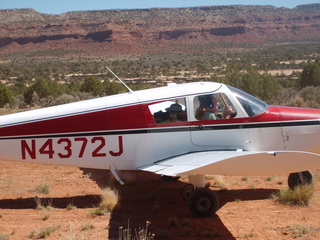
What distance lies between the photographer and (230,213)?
7.09 metres

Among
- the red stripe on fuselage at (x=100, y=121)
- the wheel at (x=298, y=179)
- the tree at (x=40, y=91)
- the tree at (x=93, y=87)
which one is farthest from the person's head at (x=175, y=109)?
the tree at (x=40, y=91)

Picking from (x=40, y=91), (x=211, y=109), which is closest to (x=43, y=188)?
(x=211, y=109)

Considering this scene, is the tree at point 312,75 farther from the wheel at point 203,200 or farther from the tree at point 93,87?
the wheel at point 203,200

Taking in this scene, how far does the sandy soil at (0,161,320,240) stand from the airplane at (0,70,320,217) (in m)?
0.81

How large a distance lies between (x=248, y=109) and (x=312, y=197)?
1911 millimetres

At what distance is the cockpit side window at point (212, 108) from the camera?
7.30 meters

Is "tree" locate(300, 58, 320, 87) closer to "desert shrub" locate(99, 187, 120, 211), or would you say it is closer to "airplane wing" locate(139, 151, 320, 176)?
"desert shrub" locate(99, 187, 120, 211)

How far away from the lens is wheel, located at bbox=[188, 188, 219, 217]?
682 cm

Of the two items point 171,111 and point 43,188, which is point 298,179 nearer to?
point 171,111

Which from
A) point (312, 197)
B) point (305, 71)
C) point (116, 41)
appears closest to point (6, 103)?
point (305, 71)

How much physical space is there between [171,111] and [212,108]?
0.73 meters

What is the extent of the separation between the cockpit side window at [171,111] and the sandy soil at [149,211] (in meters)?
1.55

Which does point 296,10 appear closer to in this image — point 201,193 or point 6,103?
point 6,103

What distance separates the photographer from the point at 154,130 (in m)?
7.26
